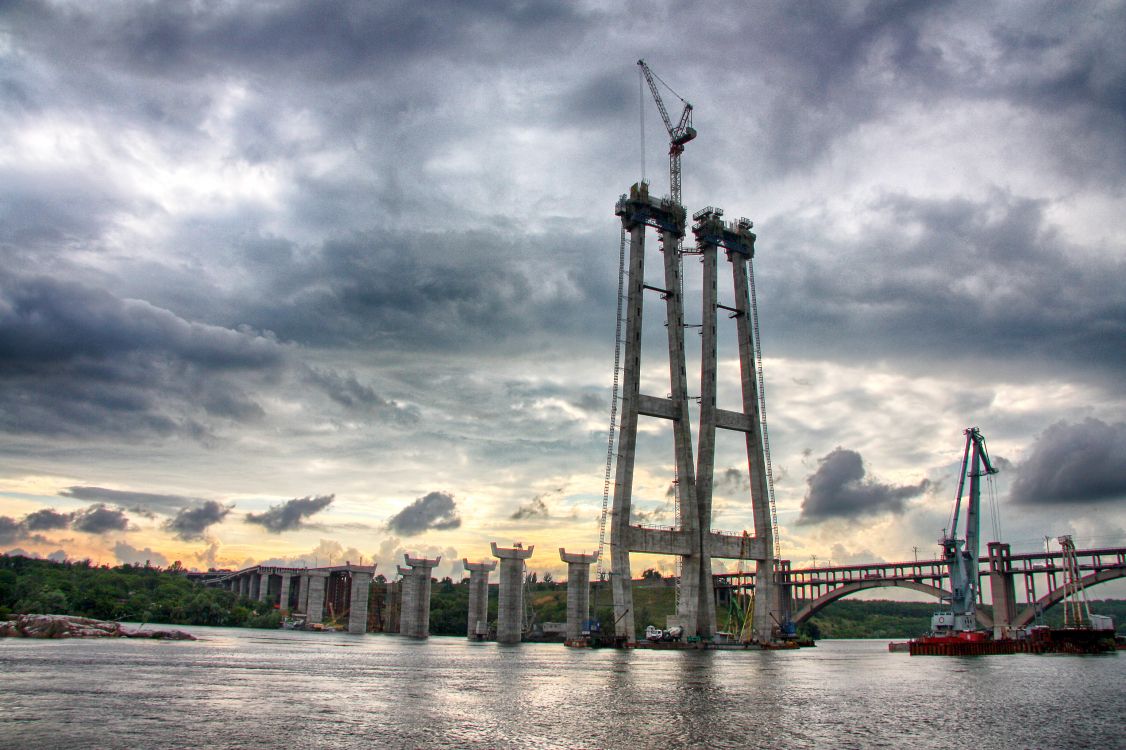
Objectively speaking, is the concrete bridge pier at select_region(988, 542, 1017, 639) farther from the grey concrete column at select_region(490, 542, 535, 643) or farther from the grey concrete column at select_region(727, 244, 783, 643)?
the grey concrete column at select_region(490, 542, 535, 643)

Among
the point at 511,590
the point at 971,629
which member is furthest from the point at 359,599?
the point at 971,629

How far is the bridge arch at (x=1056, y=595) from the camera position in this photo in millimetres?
154750

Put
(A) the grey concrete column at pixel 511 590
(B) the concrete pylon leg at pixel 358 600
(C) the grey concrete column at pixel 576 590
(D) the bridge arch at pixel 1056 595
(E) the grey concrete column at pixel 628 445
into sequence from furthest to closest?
(B) the concrete pylon leg at pixel 358 600, (D) the bridge arch at pixel 1056 595, (A) the grey concrete column at pixel 511 590, (C) the grey concrete column at pixel 576 590, (E) the grey concrete column at pixel 628 445

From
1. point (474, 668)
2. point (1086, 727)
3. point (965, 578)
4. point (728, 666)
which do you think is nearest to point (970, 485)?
point (965, 578)

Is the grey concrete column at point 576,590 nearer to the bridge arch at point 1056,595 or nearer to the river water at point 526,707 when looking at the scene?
the river water at point 526,707

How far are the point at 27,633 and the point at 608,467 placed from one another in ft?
250

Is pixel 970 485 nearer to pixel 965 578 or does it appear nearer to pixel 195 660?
pixel 965 578

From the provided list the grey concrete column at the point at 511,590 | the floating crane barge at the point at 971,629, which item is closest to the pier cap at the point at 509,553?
the grey concrete column at the point at 511,590

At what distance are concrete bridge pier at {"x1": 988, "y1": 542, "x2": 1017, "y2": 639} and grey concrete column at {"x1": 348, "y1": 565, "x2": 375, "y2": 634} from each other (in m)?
→ 121

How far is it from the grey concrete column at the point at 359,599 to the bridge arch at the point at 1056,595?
12562 centimetres

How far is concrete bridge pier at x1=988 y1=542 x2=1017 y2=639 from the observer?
167250mm

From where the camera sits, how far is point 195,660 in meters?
77.3

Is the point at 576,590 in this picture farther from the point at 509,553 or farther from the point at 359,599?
the point at 359,599

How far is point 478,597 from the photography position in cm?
16012
